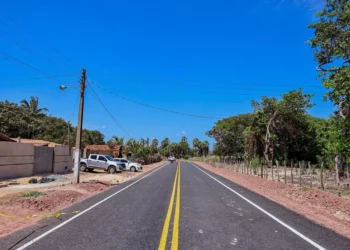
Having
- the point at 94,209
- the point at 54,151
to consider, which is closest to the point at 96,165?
the point at 54,151

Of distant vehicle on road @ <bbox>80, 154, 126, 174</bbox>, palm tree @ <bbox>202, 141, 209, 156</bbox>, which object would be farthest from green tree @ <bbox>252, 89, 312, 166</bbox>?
palm tree @ <bbox>202, 141, 209, 156</bbox>

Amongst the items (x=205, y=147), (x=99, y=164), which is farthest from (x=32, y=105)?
(x=205, y=147)

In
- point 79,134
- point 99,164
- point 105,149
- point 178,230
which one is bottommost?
point 178,230

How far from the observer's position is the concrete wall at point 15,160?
21558 millimetres

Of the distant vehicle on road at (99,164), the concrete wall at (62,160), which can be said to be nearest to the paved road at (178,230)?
the concrete wall at (62,160)

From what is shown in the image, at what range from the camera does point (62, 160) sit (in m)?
31.7

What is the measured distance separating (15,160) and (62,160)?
8864 millimetres

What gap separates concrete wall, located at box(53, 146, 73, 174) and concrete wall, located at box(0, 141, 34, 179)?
4.64 m

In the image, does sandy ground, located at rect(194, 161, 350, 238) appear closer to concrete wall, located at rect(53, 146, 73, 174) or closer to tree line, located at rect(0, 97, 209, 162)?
concrete wall, located at rect(53, 146, 73, 174)

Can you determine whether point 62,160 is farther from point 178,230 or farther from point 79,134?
point 178,230

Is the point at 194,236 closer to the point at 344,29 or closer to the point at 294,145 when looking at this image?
the point at 344,29

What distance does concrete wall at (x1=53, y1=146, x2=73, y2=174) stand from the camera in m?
30.2

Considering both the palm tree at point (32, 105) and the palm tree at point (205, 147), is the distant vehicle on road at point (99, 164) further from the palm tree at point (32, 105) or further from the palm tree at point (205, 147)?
the palm tree at point (205, 147)

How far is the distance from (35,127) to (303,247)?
220 feet
